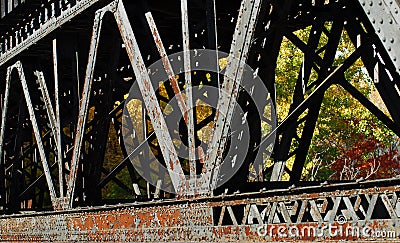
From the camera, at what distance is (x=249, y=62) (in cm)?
1027

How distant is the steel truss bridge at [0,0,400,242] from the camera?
9.33m

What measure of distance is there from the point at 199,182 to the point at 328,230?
8.19 feet

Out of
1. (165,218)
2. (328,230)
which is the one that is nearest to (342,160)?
(165,218)

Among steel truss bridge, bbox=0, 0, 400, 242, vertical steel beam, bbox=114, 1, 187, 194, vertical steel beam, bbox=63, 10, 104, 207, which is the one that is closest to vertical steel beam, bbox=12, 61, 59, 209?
steel truss bridge, bbox=0, 0, 400, 242

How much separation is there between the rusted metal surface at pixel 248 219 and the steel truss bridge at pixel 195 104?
0.06 feet

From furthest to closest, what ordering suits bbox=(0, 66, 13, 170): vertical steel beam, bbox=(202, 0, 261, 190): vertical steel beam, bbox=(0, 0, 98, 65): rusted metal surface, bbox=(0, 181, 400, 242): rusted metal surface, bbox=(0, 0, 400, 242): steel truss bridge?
bbox=(0, 66, 13, 170): vertical steel beam → bbox=(0, 0, 98, 65): rusted metal surface → bbox=(202, 0, 261, 190): vertical steel beam → bbox=(0, 0, 400, 242): steel truss bridge → bbox=(0, 181, 400, 242): rusted metal surface

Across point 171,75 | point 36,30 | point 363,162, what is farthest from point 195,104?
point 363,162

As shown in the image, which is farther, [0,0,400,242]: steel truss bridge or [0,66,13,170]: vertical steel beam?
[0,66,13,170]: vertical steel beam

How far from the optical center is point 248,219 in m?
10.2

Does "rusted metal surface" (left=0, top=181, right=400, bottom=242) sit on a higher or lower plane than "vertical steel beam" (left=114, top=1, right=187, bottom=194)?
lower

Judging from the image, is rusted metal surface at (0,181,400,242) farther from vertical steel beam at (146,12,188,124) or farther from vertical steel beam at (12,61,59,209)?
vertical steel beam at (146,12,188,124)

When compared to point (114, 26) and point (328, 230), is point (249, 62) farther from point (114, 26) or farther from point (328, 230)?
point (114, 26)

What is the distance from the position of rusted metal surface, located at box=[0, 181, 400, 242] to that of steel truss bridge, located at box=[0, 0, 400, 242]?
0.02 metres

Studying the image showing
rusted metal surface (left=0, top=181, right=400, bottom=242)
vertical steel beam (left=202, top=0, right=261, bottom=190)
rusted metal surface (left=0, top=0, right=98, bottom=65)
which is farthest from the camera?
rusted metal surface (left=0, top=0, right=98, bottom=65)
